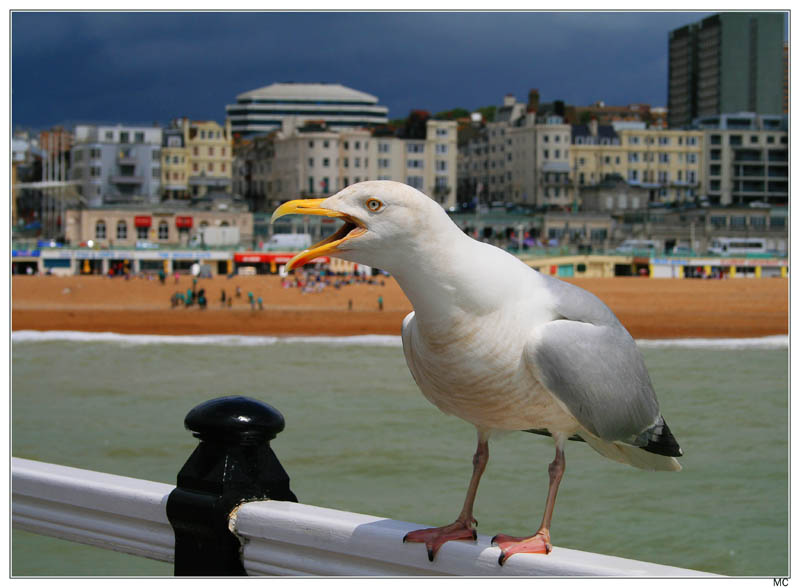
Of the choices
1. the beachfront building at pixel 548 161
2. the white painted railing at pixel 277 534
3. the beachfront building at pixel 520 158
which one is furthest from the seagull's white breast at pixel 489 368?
the beachfront building at pixel 548 161

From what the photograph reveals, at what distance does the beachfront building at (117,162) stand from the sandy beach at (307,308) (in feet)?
96.6

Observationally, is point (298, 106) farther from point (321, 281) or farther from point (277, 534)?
point (277, 534)

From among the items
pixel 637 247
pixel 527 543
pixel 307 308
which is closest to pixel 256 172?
pixel 637 247

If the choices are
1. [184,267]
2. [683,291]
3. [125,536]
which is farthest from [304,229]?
[125,536]

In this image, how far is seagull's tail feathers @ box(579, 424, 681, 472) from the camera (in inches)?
109

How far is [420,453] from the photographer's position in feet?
45.8

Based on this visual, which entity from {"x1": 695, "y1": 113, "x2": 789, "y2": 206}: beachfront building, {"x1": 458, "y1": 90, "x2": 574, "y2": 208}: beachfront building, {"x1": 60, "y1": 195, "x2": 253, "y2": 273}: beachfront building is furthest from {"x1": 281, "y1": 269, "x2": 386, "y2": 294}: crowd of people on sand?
{"x1": 695, "y1": 113, "x2": 789, "y2": 206}: beachfront building

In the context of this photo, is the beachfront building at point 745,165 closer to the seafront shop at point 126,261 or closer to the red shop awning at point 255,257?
the red shop awning at point 255,257

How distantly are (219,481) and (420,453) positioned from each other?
11447 mm

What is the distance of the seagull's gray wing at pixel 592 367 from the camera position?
8.13 feet

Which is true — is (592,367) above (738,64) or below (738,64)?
below

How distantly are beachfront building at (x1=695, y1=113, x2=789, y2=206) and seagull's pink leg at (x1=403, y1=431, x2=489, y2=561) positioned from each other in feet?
285

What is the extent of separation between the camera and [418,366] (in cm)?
265

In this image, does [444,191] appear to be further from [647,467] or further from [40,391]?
[647,467]
